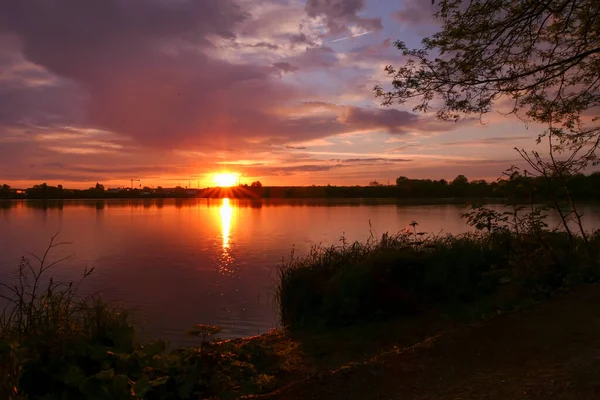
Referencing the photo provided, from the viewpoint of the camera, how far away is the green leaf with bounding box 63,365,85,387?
457cm

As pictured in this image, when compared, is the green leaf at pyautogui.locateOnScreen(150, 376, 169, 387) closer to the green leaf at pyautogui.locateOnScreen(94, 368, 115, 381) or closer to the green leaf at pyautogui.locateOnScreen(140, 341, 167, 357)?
the green leaf at pyautogui.locateOnScreen(94, 368, 115, 381)

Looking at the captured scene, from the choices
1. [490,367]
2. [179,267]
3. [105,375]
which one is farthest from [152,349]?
[179,267]

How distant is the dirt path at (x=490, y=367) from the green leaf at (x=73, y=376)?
193cm

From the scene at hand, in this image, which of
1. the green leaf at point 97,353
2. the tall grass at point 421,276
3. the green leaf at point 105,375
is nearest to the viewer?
the green leaf at point 105,375

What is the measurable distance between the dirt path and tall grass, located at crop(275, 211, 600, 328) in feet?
7.31

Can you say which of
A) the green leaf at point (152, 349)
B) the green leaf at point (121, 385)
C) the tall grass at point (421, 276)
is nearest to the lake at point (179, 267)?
the tall grass at point (421, 276)

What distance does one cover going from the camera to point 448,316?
27.3 ft

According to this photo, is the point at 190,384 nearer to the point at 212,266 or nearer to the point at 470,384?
the point at 470,384

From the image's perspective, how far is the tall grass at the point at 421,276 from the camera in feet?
26.2

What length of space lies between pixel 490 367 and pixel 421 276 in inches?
199

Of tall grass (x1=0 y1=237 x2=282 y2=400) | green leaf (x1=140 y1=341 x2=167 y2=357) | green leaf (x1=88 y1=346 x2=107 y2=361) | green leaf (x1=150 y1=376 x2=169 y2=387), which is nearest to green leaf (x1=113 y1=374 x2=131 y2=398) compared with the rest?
tall grass (x1=0 y1=237 x2=282 y2=400)

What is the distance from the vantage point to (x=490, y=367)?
4.54 meters

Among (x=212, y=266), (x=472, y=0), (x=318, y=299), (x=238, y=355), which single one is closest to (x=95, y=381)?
(x=238, y=355)

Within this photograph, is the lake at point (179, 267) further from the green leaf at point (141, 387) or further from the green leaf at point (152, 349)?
the green leaf at point (141, 387)
